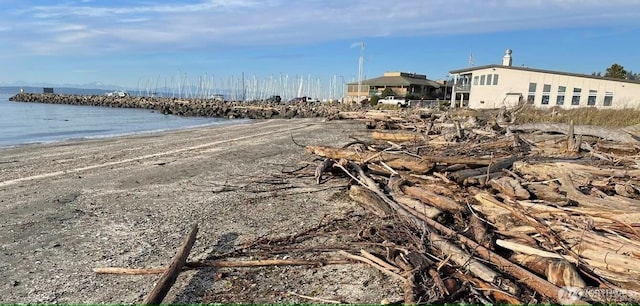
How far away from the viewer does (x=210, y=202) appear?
7.04m

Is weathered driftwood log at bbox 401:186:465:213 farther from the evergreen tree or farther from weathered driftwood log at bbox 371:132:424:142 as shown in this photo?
the evergreen tree

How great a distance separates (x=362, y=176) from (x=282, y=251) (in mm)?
3070

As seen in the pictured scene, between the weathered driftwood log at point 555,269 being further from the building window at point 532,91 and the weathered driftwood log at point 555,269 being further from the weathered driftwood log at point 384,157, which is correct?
the building window at point 532,91

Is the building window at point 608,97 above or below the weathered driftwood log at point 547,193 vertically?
above

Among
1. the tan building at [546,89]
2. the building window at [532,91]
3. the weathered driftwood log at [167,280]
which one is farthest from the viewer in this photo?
the building window at [532,91]

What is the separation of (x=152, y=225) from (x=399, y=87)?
7188 centimetres

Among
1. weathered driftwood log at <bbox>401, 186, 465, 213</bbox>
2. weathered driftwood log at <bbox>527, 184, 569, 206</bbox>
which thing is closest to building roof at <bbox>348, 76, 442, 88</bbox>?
weathered driftwood log at <bbox>401, 186, 465, 213</bbox>

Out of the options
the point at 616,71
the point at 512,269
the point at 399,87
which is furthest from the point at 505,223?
the point at 399,87

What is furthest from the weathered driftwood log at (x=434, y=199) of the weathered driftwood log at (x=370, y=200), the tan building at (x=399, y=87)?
the tan building at (x=399, y=87)

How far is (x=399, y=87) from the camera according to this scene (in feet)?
243

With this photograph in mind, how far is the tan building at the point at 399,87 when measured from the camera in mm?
73438

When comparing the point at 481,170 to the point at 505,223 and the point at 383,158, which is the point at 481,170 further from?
the point at 505,223

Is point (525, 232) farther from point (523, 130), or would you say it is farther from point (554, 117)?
point (554, 117)

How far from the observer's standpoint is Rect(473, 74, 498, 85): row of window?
Result: 147ft
